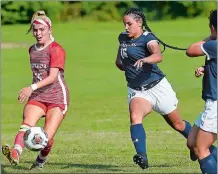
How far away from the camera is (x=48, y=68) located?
1037 centimetres

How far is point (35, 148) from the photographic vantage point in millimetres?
10109

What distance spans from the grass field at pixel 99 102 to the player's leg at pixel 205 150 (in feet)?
3.17

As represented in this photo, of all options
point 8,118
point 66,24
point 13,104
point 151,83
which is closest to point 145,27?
point 151,83

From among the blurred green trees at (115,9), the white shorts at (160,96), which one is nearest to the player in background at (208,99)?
the white shorts at (160,96)

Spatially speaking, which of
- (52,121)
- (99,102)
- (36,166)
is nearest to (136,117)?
(52,121)

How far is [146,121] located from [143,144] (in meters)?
9.27

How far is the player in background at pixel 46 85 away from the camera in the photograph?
10.3 metres

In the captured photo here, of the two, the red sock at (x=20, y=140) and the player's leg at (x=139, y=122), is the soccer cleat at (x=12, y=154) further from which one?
the player's leg at (x=139, y=122)

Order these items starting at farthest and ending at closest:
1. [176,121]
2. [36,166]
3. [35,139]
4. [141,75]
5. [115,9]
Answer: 1. [115,9]
2. [176,121]
3. [141,75]
4. [36,166]
5. [35,139]

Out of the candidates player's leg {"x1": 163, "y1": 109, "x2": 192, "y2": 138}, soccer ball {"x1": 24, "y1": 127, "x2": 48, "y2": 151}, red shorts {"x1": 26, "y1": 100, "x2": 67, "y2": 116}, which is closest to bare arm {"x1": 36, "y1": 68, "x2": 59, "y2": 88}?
red shorts {"x1": 26, "y1": 100, "x2": 67, "y2": 116}

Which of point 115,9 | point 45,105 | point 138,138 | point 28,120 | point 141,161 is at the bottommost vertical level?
point 115,9

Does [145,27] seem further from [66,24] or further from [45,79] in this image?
[66,24]

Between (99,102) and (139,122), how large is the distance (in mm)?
13211

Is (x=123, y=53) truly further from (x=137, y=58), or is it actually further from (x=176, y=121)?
(x=176, y=121)
